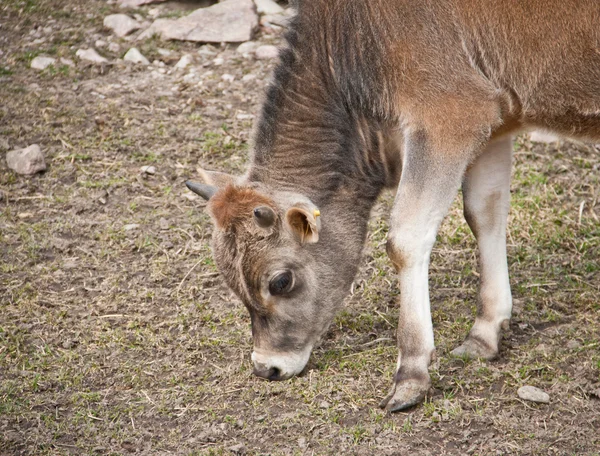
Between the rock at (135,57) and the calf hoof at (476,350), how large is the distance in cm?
579

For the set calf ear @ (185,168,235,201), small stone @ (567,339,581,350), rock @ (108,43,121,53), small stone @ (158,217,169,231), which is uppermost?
calf ear @ (185,168,235,201)

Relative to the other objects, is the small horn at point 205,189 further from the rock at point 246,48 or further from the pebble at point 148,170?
the rock at point 246,48

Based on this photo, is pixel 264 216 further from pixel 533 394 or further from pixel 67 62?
pixel 67 62

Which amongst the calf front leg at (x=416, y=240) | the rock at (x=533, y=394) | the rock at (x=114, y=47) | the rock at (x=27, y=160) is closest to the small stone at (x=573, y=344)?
the rock at (x=533, y=394)

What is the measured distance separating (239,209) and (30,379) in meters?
1.95

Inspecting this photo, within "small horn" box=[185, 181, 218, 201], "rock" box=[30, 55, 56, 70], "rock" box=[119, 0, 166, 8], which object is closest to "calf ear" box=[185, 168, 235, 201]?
"small horn" box=[185, 181, 218, 201]

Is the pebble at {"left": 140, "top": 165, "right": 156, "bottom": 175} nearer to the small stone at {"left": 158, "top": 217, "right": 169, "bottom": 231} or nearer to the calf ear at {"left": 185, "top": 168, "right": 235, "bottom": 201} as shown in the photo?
the small stone at {"left": 158, "top": 217, "right": 169, "bottom": 231}

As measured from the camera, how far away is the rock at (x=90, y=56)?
35.0 ft

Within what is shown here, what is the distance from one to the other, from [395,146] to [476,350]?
5.09ft

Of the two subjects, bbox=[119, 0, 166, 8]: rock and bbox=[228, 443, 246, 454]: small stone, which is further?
bbox=[119, 0, 166, 8]: rock

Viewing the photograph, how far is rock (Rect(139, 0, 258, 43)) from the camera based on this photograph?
10.8 metres

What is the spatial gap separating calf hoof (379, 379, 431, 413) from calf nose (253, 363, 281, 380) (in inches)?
31.7

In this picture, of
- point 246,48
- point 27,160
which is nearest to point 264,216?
point 27,160

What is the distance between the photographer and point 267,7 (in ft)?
Result: 36.7
